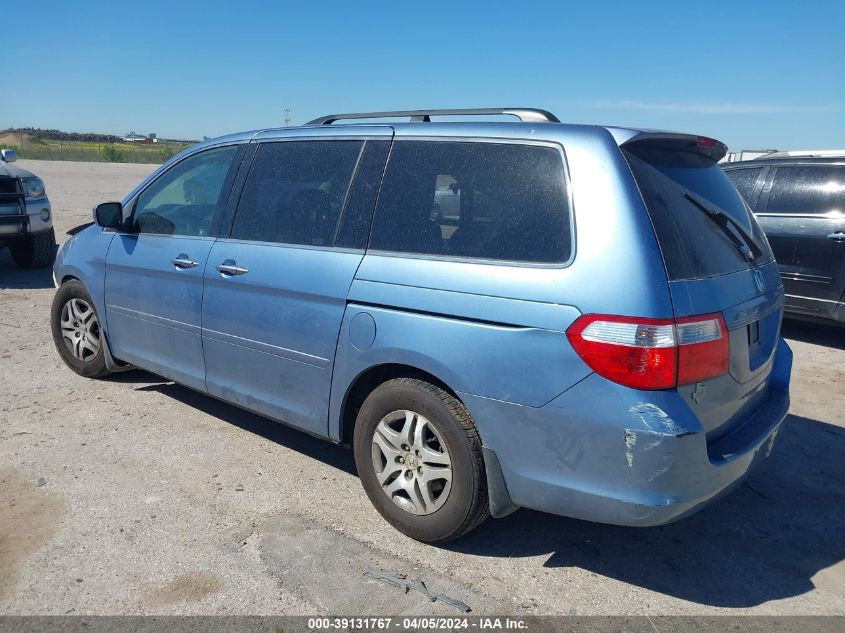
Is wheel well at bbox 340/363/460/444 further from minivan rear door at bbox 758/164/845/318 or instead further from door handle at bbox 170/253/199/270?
minivan rear door at bbox 758/164/845/318

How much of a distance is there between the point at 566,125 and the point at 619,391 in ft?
3.83

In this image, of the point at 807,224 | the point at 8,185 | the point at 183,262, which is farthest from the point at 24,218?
the point at 807,224

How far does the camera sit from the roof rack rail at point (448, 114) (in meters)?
3.31

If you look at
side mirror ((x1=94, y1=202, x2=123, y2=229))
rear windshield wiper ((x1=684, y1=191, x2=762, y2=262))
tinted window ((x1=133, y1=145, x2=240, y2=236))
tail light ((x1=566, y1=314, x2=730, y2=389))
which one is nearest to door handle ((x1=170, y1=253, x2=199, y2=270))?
tinted window ((x1=133, y1=145, x2=240, y2=236))

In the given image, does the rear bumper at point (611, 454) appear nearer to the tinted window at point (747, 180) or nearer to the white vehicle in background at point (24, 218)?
the tinted window at point (747, 180)

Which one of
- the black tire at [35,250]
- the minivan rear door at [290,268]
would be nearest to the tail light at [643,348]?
the minivan rear door at [290,268]

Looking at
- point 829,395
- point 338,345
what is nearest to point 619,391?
point 338,345

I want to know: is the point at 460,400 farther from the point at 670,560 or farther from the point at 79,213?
the point at 79,213

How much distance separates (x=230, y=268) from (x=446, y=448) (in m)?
1.69

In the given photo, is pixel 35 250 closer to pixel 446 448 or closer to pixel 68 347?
pixel 68 347

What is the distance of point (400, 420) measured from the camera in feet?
10.8

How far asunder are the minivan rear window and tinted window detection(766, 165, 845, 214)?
4.10 m

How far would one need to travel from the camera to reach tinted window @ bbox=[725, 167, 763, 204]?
24.5 ft

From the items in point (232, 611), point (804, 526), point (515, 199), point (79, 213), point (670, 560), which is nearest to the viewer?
point (232, 611)
